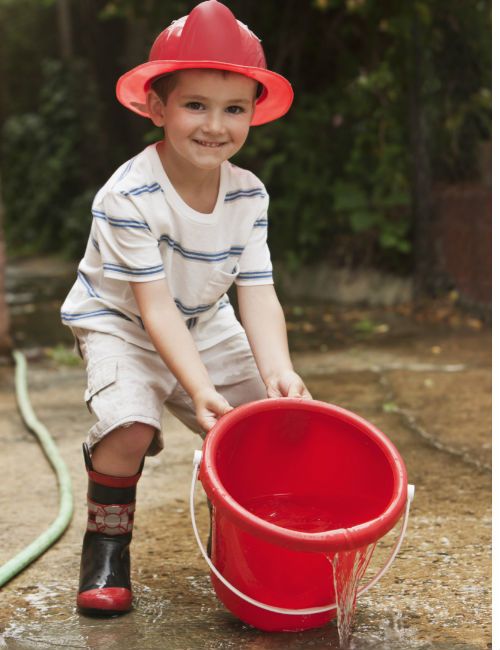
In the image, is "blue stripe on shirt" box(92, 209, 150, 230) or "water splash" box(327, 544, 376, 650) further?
"blue stripe on shirt" box(92, 209, 150, 230)

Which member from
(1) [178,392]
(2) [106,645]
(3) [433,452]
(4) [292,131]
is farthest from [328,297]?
(2) [106,645]

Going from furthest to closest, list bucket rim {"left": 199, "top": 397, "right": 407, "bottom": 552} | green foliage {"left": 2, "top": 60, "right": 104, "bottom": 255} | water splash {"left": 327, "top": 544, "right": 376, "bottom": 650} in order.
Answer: green foliage {"left": 2, "top": 60, "right": 104, "bottom": 255}
water splash {"left": 327, "top": 544, "right": 376, "bottom": 650}
bucket rim {"left": 199, "top": 397, "right": 407, "bottom": 552}

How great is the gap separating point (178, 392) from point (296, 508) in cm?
35

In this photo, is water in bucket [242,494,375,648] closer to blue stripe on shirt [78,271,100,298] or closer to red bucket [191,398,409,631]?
red bucket [191,398,409,631]

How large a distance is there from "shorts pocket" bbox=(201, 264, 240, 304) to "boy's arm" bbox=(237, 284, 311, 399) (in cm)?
6

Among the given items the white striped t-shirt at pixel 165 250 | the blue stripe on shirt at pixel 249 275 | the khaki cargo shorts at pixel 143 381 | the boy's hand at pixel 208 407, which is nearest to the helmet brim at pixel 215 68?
the white striped t-shirt at pixel 165 250

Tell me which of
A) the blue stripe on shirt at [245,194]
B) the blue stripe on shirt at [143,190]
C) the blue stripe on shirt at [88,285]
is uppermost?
the blue stripe on shirt at [143,190]

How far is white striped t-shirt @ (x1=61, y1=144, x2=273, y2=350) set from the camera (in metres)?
1.98

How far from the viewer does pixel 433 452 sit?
9.45 ft

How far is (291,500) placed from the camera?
200cm

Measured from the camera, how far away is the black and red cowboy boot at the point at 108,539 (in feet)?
6.23

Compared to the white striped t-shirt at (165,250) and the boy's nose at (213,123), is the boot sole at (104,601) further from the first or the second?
the boy's nose at (213,123)

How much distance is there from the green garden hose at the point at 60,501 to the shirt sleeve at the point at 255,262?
69cm

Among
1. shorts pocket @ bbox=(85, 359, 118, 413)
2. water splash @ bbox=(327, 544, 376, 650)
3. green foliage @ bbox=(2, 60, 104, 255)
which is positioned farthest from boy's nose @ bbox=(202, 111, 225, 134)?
green foliage @ bbox=(2, 60, 104, 255)
